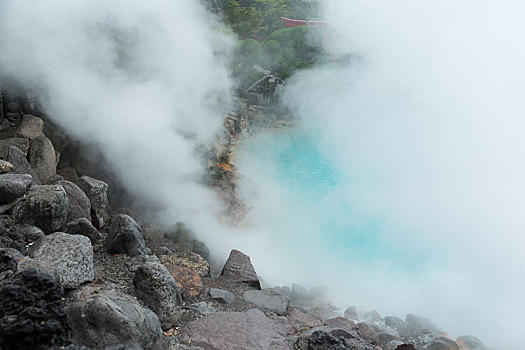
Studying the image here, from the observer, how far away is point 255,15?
14.2m

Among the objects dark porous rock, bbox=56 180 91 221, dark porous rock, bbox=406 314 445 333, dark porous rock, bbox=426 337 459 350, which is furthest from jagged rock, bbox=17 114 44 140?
dark porous rock, bbox=406 314 445 333

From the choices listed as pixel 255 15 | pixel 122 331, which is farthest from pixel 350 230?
pixel 255 15

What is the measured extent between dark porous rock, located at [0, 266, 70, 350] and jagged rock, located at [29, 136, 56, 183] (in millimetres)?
2515

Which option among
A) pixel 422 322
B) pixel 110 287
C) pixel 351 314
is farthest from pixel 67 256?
pixel 422 322

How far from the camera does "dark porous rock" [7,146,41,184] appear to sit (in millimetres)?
3291

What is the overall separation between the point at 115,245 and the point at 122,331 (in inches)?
47.7

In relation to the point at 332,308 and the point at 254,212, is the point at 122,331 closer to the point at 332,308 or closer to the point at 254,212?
the point at 332,308

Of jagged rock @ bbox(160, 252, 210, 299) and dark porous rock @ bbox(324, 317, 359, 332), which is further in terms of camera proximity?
dark porous rock @ bbox(324, 317, 359, 332)

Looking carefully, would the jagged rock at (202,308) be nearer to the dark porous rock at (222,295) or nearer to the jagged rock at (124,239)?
the dark porous rock at (222,295)

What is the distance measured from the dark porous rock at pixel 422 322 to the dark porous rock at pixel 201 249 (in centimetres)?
197

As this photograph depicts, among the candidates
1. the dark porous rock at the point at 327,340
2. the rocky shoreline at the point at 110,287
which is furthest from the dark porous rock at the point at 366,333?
the dark porous rock at the point at 327,340

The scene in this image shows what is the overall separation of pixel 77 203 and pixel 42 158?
33.4 inches

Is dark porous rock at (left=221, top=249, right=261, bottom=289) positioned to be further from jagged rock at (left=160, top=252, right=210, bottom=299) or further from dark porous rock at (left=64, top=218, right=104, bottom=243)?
dark porous rock at (left=64, top=218, right=104, bottom=243)

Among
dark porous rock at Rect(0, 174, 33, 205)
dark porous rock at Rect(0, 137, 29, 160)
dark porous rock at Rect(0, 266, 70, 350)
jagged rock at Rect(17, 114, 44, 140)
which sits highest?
jagged rock at Rect(17, 114, 44, 140)
